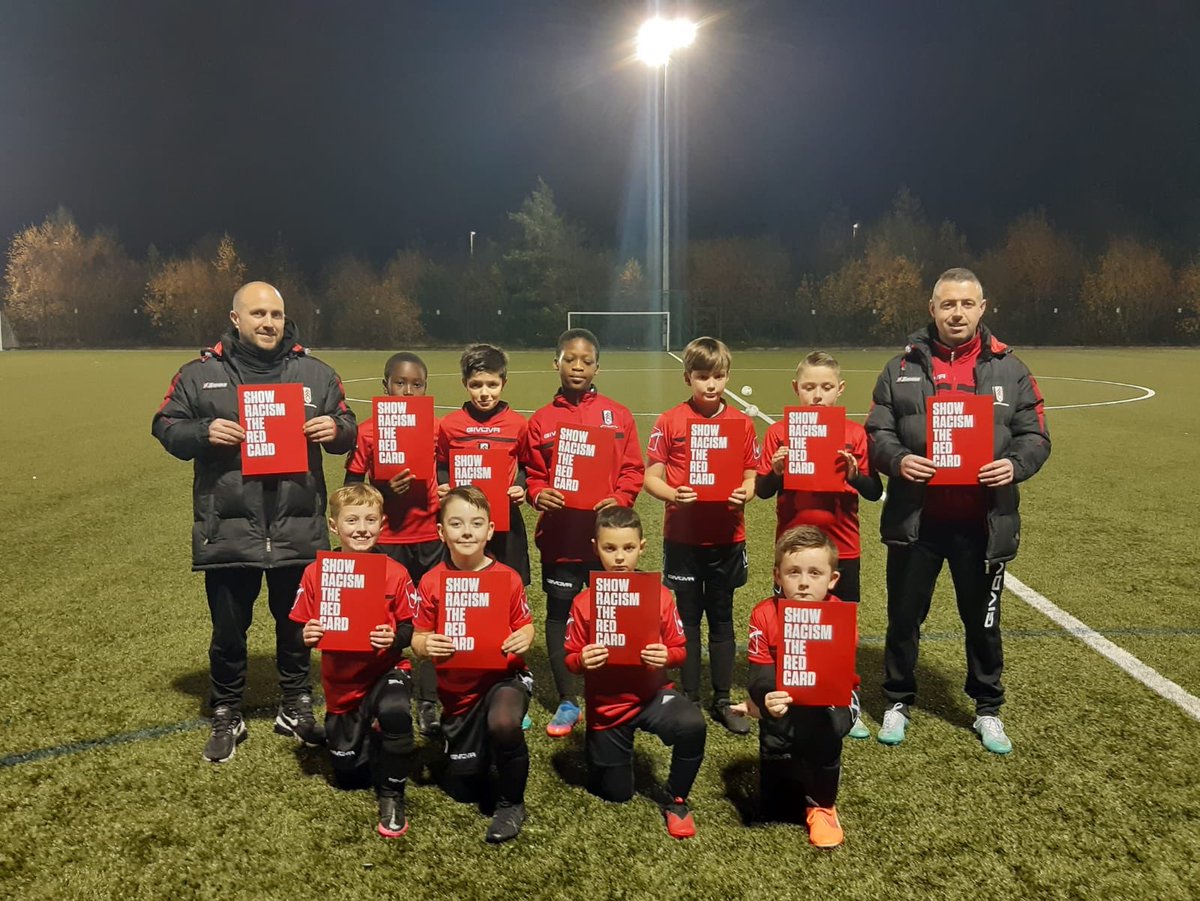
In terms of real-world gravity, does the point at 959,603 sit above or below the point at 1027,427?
below

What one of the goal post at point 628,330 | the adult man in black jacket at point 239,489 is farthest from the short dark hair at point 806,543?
the goal post at point 628,330

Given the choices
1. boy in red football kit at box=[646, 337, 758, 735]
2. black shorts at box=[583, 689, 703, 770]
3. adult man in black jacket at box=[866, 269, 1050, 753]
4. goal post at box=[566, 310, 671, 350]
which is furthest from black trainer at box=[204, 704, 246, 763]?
goal post at box=[566, 310, 671, 350]

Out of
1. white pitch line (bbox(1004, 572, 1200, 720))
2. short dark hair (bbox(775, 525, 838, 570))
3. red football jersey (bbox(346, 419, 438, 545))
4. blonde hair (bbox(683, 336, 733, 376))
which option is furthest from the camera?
red football jersey (bbox(346, 419, 438, 545))

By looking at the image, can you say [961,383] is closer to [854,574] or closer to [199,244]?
[854,574]

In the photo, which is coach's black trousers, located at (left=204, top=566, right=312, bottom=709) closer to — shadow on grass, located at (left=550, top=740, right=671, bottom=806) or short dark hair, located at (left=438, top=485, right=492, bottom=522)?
short dark hair, located at (left=438, top=485, right=492, bottom=522)

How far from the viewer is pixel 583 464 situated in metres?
4.38

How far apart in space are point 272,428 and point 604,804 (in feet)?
7.61

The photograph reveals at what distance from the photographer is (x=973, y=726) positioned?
4.53 metres

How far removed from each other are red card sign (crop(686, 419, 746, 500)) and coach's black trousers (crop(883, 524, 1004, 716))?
0.94 m

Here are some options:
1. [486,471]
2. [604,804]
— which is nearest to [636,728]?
[604,804]

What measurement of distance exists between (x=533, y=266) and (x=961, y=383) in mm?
67579

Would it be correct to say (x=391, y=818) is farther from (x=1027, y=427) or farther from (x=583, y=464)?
(x=1027, y=427)

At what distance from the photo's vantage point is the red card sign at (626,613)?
346 centimetres

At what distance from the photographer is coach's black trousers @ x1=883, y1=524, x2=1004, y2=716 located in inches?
171
